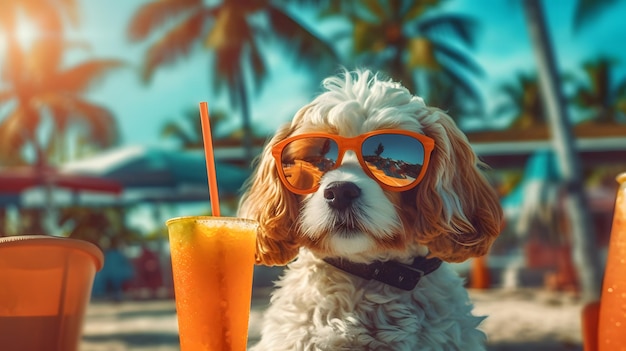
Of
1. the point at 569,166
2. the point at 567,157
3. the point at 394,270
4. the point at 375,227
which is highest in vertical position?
the point at 567,157

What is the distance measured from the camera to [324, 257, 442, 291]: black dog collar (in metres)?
1.88

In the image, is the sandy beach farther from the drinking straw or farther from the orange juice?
the orange juice

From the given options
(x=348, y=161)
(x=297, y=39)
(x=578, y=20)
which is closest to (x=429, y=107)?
(x=348, y=161)

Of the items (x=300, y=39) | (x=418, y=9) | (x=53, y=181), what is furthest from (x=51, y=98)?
(x=53, y=181)

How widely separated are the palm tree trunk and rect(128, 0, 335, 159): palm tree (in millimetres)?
12675

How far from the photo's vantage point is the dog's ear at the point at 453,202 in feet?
6.02

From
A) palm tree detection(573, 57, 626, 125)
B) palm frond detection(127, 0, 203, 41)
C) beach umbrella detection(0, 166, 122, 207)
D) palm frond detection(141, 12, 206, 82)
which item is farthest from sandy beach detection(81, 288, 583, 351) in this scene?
palm tree detection(573, 57, 626, 125)

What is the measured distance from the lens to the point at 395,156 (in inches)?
70.7

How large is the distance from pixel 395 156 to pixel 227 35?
21.4 meters

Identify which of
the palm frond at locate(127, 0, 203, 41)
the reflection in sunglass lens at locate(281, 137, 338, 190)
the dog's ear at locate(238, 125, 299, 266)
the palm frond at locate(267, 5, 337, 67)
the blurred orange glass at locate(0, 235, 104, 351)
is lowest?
the blurred orange glass at locate(0, 235, 104, 351)

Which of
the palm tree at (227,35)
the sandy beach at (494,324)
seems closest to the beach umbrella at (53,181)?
the sandy beach at (494,324)

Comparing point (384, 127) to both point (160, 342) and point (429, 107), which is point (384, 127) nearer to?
point (429, 107)

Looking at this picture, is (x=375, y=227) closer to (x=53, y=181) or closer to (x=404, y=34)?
(x=53, y=181)

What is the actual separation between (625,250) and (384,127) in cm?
73
